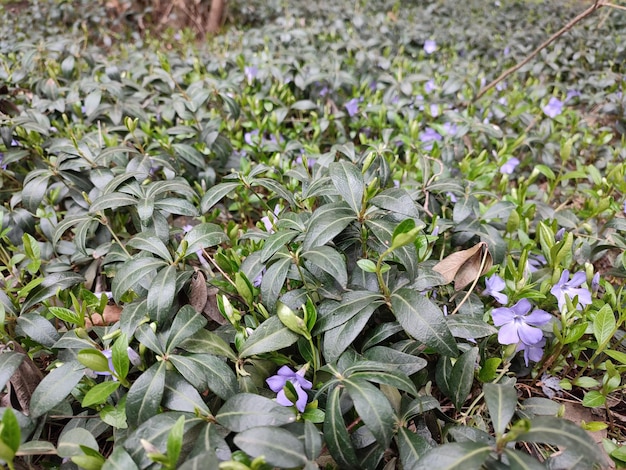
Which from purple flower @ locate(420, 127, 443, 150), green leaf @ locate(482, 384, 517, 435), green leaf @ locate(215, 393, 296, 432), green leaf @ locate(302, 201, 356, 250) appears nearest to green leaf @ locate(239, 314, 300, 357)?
green leaf @ locate(215, 393, 296, 432)

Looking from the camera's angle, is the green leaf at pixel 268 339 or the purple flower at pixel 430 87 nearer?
the green leaf at pixel 268 339

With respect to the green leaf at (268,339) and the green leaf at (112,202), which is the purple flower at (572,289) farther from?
the green leaf at (112,202)

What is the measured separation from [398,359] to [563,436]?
395mm

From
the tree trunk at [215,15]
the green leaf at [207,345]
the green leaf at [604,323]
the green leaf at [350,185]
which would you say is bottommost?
the green leaf at [604,323]

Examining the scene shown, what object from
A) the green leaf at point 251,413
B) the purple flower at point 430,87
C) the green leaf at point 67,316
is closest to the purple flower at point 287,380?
the green leaf at point 251,413

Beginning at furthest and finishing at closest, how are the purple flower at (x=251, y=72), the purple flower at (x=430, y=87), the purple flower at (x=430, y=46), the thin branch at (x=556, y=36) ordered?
the purple flower at (x=430, y=46) < the purple flower at (x=430, y=87) < the purple flower at (x=251, y=72) < the thin branch at (x=556, y=36)

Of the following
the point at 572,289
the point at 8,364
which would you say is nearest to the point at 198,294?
the point at 8,364

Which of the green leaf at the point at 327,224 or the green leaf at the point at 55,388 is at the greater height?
the green leaf at the point at 327,224

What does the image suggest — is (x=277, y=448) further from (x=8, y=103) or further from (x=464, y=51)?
(x=464, y=51)

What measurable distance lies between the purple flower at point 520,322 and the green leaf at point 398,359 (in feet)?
0.88

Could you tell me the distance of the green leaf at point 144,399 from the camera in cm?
99

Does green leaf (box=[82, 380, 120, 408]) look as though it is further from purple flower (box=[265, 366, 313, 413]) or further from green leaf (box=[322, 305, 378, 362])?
green leaf (box=[322, 305, 378, 362])

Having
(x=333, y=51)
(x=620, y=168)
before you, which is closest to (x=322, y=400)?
(x=620, y=168)

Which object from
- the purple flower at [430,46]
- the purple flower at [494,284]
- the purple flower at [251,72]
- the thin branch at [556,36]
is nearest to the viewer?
the purple flower at [494,284]
